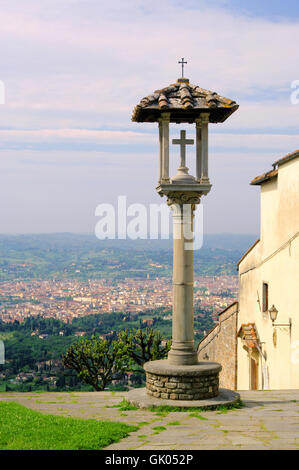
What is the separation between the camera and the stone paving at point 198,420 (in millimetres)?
7188

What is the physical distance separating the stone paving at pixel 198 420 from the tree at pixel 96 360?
28.5 ft

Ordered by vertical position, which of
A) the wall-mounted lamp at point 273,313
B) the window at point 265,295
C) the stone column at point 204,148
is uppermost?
the stone column at point 204,148

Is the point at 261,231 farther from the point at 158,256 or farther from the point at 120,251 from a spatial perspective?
the point at 120,251

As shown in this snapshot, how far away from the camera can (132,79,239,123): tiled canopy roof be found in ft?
32.1

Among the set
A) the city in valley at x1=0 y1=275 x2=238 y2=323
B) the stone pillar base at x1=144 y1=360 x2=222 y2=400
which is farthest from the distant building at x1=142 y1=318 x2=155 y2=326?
the stone pillar base at x1=144 y1=360 x2=222 y2=400

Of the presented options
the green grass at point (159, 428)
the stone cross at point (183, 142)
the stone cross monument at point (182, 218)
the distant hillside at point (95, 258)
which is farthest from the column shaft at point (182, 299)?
the distant hillside at point (95, 258)

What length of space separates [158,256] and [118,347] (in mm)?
69980

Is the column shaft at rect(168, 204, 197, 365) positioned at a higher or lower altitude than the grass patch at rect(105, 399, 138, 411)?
higher

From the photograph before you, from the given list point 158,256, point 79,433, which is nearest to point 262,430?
point 79,433

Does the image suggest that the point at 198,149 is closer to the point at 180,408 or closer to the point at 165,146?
the point at 165,146

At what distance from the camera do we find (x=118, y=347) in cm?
2102

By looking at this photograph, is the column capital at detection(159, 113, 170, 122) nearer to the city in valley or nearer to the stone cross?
the stone cross

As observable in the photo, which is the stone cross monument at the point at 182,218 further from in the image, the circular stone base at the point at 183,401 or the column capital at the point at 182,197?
the circular stone base at the point at 183,401

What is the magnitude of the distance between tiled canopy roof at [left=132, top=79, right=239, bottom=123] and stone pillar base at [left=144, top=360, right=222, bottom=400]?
4715mm
